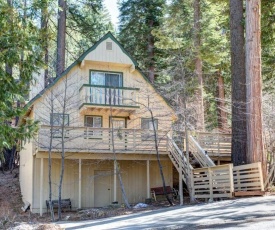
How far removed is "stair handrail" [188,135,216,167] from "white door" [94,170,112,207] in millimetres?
4825

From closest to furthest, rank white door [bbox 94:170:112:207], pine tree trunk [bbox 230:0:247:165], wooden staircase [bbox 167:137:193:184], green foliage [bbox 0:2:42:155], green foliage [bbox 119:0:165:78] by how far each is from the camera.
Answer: green foliage [bbox 0:2:42:155], pine tree trunk [bbox 230:0:247:165], wooden staircase [bbox 167:137:193:184], white door [bbox 94:170:112:207], green foliage [bbox 119:0:165:78]

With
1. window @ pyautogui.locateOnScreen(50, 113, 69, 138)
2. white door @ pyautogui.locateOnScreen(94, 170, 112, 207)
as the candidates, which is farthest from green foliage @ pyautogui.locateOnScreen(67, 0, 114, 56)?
white door @ pyautogui.locateOnScreen(94, 170, 112, 207)

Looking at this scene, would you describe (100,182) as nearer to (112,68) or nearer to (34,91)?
(112,68)

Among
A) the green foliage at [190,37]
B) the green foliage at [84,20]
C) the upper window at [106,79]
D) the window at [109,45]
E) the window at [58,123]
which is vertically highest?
the green foliage at [84,20]

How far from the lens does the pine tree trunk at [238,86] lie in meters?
15.8

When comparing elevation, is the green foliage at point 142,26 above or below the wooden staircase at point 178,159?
above

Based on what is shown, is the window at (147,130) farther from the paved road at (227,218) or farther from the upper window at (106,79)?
the paved road at (227,218)

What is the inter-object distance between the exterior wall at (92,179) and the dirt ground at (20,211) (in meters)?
1.29

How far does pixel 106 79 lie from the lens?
2084 centimetres

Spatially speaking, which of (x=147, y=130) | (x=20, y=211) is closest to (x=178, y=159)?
(x=147, y=130)

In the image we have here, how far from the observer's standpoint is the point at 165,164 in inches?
822

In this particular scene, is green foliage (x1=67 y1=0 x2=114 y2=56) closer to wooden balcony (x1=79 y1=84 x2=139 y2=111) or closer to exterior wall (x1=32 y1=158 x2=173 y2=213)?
wooden balcony (x1=79 y1=84 x2=139 y2=111)

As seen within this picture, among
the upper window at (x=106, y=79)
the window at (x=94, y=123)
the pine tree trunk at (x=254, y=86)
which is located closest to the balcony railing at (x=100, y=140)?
the window at (x=94, y=123)

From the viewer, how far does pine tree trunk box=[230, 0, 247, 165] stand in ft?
52.0
